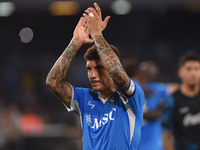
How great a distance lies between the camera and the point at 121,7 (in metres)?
12.7

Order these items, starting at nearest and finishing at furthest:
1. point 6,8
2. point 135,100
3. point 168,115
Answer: point 135,100 → point 168,115 → point 6,8

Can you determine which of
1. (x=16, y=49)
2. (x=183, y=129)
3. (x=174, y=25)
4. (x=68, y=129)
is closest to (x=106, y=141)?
(x=183, y=129)

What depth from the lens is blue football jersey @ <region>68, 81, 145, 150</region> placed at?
2.45 meters

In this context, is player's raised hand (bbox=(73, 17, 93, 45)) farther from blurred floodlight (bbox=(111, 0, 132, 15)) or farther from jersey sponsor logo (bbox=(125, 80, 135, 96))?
blurred floodlight (bbox=(111, 0, 132, 15))

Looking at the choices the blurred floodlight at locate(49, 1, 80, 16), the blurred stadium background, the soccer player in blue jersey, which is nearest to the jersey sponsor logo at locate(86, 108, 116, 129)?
the soccer player in blue jersey

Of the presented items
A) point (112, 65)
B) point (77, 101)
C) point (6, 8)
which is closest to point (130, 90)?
point (112, 65)

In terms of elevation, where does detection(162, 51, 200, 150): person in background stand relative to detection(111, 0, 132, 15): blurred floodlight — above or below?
below

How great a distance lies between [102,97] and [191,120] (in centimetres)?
185

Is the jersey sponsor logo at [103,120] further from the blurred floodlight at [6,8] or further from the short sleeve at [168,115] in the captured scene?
the blurred floodlight at [6,8]

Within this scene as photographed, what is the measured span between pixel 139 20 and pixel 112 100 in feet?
36.7

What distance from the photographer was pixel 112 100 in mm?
2643

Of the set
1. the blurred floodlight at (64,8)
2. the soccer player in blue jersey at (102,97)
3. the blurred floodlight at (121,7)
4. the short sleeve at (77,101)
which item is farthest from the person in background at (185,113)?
the blurred floodlight at (64,8)

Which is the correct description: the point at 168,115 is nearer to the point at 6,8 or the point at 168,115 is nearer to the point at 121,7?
the point at 121,7

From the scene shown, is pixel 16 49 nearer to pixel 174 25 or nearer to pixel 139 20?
pixel 139 20
